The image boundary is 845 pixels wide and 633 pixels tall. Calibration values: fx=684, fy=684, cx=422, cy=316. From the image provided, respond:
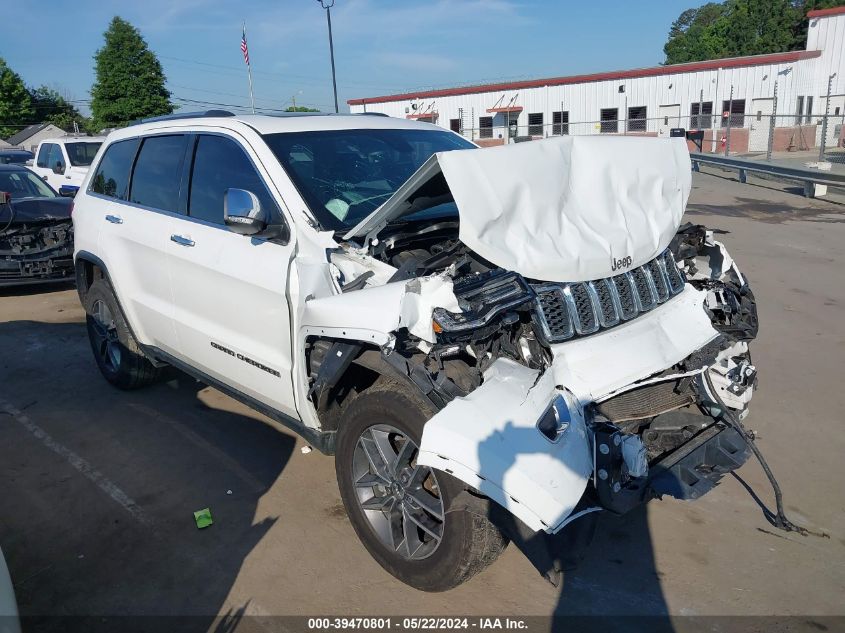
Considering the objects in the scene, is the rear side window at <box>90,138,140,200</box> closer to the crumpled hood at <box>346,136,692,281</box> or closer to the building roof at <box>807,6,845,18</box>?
the crumpled hood at <box>346,136,692,281</box>

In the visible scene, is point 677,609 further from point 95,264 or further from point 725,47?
point 725,47

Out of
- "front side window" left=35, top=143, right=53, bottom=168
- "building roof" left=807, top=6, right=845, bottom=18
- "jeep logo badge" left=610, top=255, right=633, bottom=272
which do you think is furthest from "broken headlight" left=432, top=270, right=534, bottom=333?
"building roof" left=807, top=6, right=845, bottom=18

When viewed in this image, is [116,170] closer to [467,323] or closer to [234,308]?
[234,308]

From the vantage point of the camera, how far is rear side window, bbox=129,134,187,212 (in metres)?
4.48

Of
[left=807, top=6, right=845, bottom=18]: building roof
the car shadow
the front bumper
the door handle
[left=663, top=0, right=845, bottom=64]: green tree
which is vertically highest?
[left=663, top=0, right=845, bottom=64]: green tree

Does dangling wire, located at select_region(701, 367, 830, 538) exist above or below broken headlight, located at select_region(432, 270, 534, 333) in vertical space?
below

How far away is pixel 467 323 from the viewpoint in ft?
8.93

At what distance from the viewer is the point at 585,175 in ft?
10.6

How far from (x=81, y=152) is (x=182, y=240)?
12.7 m

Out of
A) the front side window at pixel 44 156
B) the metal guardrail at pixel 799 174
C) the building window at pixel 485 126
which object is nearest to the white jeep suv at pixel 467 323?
the metal guardrail at pixel 799 174

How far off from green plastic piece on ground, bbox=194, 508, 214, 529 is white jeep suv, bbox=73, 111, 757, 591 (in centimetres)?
63

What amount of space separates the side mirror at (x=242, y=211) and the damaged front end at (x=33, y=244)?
674cm

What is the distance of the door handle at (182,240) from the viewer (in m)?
4.15

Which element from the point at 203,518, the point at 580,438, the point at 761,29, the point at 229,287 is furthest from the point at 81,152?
the point at 761,29
